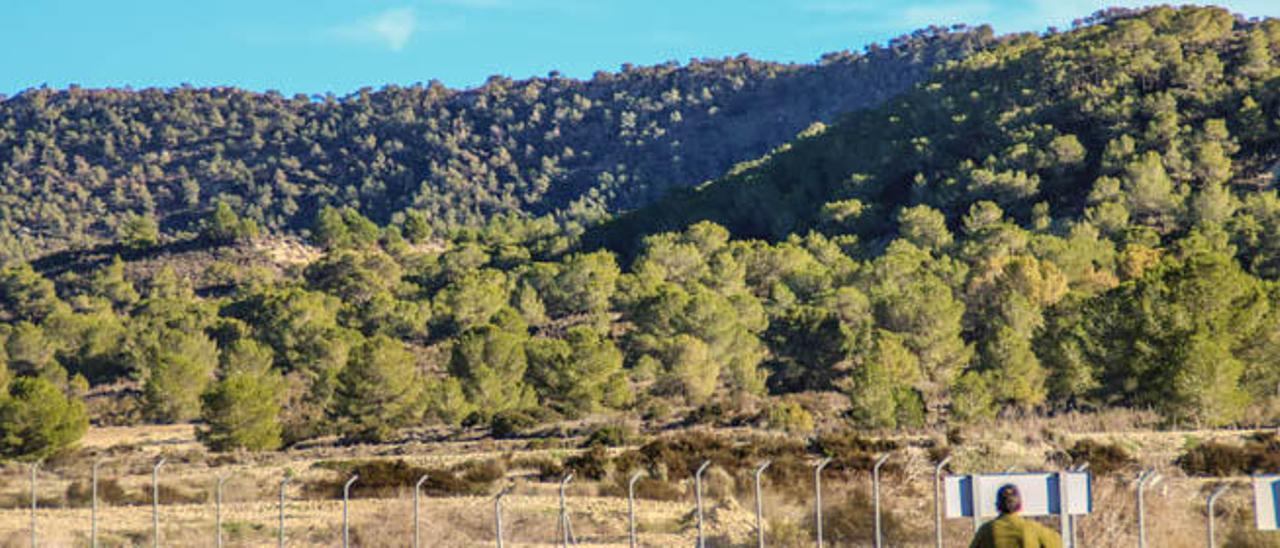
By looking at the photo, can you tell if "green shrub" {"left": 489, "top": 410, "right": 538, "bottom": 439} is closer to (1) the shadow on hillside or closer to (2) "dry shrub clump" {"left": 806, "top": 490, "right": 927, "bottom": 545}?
(2) "dry shrub clump" {"left": 806, "top": 490, "right": 927, "bottom": 545}

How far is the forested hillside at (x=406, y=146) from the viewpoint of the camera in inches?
6220

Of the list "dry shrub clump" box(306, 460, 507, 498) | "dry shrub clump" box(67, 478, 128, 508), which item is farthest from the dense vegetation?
"dry shrub clump" box(306, 460, 507, 498)

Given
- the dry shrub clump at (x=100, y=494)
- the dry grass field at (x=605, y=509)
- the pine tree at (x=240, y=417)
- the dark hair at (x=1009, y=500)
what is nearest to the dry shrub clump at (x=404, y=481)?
the dry grass field at (x=605, y=509)

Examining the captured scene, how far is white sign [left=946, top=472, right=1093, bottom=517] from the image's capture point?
9.52 metres

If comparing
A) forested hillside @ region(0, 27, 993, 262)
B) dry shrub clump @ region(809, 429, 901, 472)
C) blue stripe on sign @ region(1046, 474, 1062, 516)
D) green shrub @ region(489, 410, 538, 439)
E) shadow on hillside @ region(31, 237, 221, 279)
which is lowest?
blue stripe on sign @ region(1046, 474, 1062, 516)

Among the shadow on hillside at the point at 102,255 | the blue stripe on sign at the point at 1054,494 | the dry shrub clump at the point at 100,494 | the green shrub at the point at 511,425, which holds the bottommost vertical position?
the dry shrub clump at the point at 100,494

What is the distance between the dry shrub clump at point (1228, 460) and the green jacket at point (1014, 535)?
14592mm

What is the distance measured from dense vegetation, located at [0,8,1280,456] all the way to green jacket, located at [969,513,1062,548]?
27215 mm

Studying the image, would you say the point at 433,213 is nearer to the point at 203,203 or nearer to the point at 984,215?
the point at 203,203

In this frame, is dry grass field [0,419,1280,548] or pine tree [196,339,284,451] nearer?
dry grass field [0,419,1280,548]

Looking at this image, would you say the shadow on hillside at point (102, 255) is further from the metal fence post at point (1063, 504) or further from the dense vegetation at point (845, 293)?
the metal fence post at point (1063, 504)

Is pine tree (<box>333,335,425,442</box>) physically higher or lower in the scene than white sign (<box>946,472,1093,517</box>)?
higher

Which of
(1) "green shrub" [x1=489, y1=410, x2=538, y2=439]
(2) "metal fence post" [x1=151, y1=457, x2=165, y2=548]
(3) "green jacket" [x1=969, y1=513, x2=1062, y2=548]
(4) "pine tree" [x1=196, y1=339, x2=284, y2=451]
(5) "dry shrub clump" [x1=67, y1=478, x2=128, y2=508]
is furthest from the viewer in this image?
(1) "green shrub" [x1=489, y1=410, x2=538, y2=439]

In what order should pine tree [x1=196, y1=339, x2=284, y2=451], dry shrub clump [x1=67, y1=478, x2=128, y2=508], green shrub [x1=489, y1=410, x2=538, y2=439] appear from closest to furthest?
dry shrub clump [x1=67, y1=478, x2=128, y2=508] < pine tree [x1=196, y1=339, x2=284, y2=451] < green shrub [x1=489, y1=410, x2=538, y2=439]
